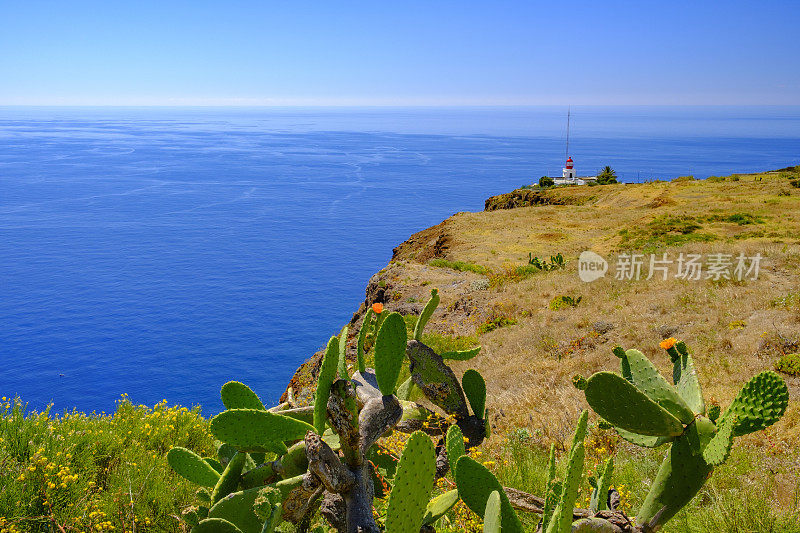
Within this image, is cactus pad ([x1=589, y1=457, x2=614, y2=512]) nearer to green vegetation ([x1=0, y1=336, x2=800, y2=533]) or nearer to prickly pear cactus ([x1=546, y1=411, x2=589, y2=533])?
green vegetation ([x1=0, y1=336, x2=800, y2=533])

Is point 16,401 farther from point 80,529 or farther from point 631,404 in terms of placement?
point 631,404

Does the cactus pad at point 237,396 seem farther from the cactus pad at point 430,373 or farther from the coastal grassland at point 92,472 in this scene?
the coastal grassland at point 92,472

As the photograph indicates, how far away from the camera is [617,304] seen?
50.8ft

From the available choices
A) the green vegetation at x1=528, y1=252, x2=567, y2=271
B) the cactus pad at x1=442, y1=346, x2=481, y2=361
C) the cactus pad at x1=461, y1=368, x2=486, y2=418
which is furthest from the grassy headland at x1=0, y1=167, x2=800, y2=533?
the cactus pad at x1=442, y1=346, x2=481, y2=361

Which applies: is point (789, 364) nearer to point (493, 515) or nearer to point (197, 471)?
point (493, 515)

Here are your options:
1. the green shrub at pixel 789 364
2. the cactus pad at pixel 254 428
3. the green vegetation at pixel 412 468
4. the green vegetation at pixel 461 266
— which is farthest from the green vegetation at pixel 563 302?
the cactus pad at pixel 254 428

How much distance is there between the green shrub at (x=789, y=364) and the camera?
8859 millimetres

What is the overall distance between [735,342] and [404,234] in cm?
8172

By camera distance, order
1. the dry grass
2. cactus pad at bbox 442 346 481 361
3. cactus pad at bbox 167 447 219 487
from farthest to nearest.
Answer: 1. the dry grass
2. cactus pad at bbox 442 346 481 361
3. cactus pad at bbox 167 447 219 487

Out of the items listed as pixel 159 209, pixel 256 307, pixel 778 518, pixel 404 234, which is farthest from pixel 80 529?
pixel 159 209

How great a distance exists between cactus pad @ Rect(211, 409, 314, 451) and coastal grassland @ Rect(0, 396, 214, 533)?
7.26ft

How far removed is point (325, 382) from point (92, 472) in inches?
180

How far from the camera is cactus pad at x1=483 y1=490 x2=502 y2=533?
2016 millimetres

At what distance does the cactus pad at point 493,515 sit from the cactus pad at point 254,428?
106 cm
